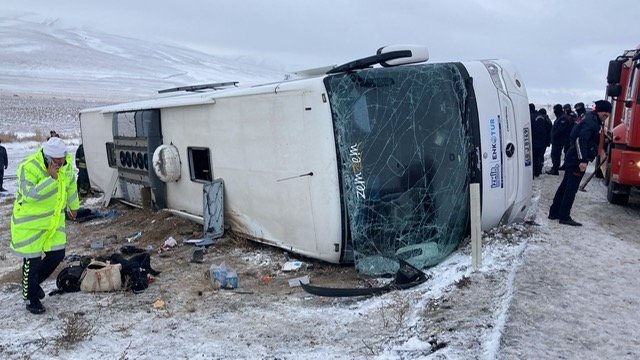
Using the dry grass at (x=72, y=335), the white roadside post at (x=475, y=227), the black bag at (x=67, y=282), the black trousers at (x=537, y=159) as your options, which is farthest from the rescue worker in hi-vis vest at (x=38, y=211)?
the black trousers at (x=537, y=159)

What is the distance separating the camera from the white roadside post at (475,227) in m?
4.99

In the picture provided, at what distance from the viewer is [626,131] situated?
8.02 metres

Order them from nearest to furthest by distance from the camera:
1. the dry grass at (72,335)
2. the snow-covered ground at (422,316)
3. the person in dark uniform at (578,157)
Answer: the snow-covered ground at (422,316) < the dry grass at (72,335) < the person in dark uniform at (578,157)

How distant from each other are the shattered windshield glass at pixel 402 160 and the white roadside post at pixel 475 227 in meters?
0.60

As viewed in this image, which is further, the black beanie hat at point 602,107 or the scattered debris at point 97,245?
the scattered debris at point 97,245

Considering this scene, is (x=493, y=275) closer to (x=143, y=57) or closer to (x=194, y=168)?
(x=194, y=168)

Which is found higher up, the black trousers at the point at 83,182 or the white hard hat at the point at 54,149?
the white hard hat at the point at 54,149

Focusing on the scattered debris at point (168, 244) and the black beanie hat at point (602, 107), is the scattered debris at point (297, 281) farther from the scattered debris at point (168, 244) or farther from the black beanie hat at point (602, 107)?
the black beanie hat at point (602, 107)

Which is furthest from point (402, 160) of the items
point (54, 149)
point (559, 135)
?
point (559, 135)

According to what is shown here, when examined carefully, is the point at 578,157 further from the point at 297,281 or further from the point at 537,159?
the point at 537,159

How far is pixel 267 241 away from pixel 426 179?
2065 millimetres

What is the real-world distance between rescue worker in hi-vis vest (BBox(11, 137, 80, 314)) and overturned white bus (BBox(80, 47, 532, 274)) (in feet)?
7.02

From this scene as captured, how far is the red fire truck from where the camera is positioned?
7680mm

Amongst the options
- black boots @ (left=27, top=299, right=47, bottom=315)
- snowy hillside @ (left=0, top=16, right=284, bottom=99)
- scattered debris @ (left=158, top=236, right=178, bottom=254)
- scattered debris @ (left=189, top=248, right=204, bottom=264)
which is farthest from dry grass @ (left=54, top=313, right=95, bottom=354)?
snowy hillside @ (left=0, top=16, right=284, bottom=99)
